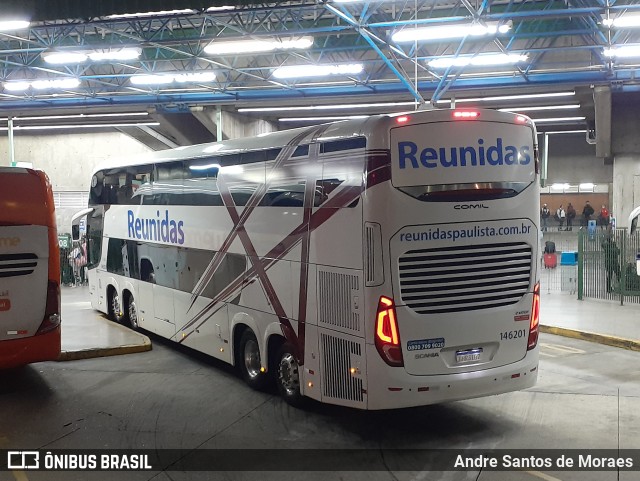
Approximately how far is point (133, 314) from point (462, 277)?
907 centimetres

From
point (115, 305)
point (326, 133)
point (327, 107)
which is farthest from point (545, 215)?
point (326, 133)

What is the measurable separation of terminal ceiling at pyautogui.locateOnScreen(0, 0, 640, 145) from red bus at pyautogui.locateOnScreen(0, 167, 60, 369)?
301 centimetres

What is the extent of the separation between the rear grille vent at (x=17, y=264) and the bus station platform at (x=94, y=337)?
274 cm

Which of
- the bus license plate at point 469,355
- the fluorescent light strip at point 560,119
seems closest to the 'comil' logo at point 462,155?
the bus license plate at point 469,355

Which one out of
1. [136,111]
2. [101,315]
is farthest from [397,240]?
[136,111]

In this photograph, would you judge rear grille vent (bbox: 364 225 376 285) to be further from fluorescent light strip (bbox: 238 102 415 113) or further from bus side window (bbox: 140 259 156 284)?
fluorescent light strip (bbox: 238 102 415 113)

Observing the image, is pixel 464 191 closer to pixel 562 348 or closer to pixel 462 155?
pixel 462 155

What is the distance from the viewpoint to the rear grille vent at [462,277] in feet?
24.7

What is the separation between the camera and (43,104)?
96.2ft

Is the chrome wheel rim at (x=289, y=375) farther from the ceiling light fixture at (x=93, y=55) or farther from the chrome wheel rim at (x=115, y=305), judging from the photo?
the ceiling light fixture at (x=93, y=55)

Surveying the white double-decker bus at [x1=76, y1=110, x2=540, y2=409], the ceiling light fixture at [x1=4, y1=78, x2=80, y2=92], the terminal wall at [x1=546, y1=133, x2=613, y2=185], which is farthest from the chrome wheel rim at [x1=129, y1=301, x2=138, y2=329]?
the terminal wall at [x1=546, y1=133, x2=613, y2=185]

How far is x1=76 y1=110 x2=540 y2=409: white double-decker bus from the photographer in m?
7.44

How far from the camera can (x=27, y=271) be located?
395 inches

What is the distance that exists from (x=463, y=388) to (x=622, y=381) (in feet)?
12.8
